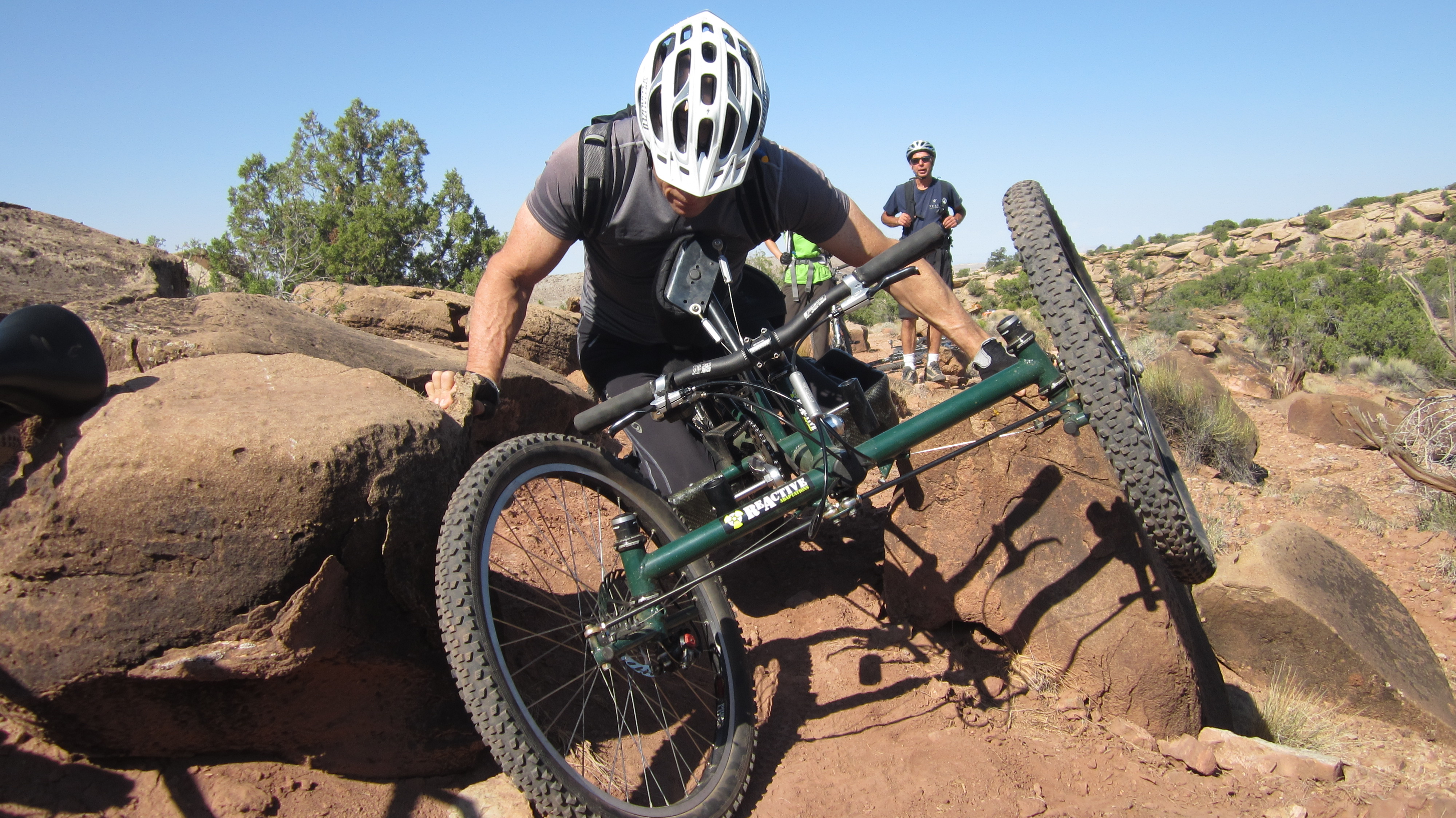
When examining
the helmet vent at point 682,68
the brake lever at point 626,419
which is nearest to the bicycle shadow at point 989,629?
the brake lever at point 626,419

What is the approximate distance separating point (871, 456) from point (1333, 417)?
29.1 ft

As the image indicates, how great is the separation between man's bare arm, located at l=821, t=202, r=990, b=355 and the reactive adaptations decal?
2.81 feet

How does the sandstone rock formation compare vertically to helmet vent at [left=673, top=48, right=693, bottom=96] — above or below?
below

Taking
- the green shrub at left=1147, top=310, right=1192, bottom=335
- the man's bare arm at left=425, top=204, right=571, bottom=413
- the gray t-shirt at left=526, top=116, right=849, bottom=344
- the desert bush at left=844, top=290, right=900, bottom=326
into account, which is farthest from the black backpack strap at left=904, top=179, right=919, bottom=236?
the desert bush at left=844, top=290, right=900, bottom=326

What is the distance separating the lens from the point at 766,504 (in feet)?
8.00

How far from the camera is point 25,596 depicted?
198 centimetres

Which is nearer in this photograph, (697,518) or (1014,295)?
(697,518)

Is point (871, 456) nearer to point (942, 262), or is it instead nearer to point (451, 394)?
point (451, 394)

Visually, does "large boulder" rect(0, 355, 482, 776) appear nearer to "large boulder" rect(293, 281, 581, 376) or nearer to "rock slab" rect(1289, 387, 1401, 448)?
"large boulder" rect(293, 281, 581, 376)

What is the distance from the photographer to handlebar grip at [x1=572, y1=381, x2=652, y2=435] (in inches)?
94.6

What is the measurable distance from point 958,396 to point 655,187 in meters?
1.21

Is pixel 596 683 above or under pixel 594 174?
under

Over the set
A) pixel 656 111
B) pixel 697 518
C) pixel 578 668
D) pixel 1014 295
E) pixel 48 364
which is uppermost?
pixel 1014 295

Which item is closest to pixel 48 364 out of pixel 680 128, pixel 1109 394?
pixel 680 128
